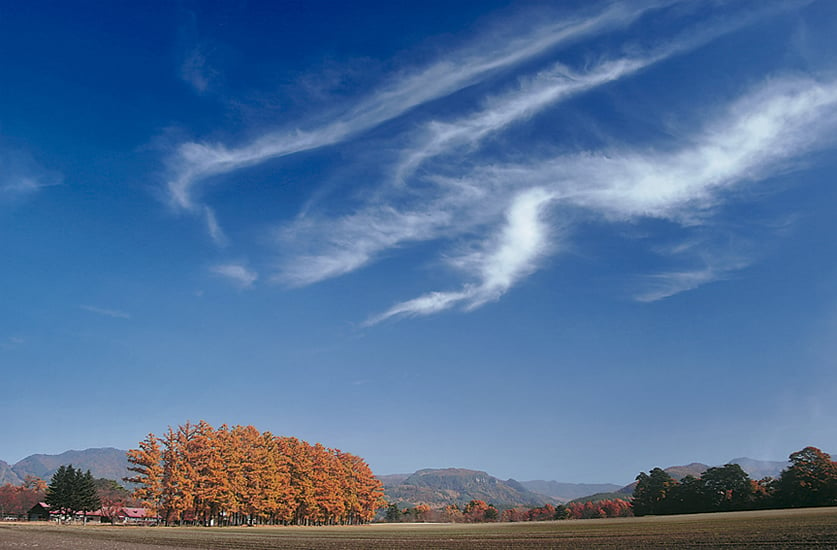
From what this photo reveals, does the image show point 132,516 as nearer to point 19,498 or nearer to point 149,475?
point 19,498

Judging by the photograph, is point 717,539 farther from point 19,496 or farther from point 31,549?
point 19,496

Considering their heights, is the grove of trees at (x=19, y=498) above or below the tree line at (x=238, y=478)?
below

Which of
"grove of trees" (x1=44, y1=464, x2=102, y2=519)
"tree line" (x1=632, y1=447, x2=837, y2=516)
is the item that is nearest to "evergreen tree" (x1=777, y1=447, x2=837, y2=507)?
"tree line" (x1=632, y1=447, x2=837, y2=516)

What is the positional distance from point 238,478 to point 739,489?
91785 millimetres

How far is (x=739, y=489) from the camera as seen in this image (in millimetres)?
106938

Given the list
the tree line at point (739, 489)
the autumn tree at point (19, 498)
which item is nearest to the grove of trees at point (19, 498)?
the autumn tree at point (19, 498)

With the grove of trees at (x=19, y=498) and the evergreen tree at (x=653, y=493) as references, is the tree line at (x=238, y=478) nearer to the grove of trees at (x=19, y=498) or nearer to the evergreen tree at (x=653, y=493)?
the evergreen tree at (x=653, y=493)

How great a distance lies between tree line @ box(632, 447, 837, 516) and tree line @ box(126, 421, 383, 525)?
63.7 m

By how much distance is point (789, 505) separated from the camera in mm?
95812

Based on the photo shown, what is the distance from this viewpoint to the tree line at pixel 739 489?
9538 centimetres

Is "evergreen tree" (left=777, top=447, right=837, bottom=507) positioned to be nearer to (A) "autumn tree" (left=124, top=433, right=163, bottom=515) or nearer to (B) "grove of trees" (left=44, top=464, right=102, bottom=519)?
(A) "autumn tree" (left=124, top=433, right=163, bottom=515)

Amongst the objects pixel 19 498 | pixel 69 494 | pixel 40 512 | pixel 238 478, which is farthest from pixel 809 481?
pixel 19 498

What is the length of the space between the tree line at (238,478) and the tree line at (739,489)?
63678mm

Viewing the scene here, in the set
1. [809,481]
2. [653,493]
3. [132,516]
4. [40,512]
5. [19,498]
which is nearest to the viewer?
[809,481]
